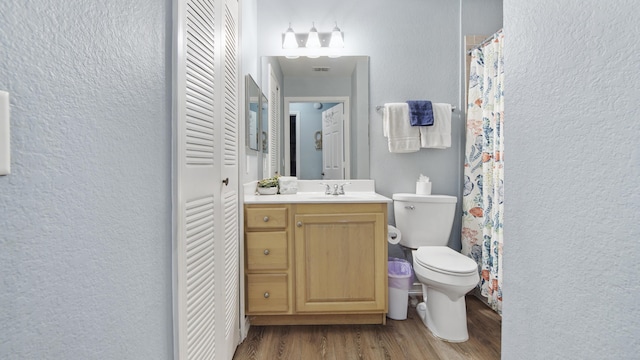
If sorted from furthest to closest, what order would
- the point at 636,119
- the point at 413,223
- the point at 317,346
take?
the point at 413,223 < the point at 317,346 < the point at 636,119

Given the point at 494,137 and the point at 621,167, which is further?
the point at 494,137

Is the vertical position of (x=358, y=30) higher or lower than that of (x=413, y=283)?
higher

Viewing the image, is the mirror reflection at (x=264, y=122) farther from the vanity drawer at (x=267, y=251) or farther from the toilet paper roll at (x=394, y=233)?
the toilet paper roll at (x=394, y=233)

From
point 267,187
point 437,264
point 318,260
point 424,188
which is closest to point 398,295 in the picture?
point 437,264

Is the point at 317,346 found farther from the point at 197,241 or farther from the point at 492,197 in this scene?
the point at 492,197

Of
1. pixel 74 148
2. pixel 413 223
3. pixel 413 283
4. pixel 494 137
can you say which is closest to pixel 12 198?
pixel 74 148

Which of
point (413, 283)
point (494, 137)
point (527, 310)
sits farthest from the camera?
point (413, 283)

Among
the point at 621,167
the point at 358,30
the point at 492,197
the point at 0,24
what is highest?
the point at 358,30

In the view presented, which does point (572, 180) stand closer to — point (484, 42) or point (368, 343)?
point (368, 343)

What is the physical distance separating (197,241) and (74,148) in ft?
2.16

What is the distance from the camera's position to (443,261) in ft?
6.49

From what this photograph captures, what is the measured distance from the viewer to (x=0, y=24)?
44 centimetres

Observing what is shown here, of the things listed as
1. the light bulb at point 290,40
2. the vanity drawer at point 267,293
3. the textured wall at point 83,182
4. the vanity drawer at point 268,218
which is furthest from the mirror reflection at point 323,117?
the textured wall at point 83,182

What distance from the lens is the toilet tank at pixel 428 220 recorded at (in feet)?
7.74
